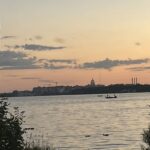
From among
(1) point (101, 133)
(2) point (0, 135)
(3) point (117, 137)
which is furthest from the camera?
(1) point (101, 133)

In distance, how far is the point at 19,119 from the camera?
16.4m

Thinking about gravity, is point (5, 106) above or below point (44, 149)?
above

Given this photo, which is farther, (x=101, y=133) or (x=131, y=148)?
(x=101, y=133)

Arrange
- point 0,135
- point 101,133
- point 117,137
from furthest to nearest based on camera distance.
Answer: point 101,133, point 117,137, point 0,135

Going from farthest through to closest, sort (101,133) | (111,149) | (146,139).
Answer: (101,133) < (111,149) < (146,139)

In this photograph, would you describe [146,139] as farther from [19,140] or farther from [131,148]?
[131,148]

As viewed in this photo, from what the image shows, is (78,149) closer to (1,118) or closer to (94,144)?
(94,144)

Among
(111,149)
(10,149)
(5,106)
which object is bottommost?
(111,149)

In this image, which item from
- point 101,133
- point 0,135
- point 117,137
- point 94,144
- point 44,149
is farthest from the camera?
point 101,133

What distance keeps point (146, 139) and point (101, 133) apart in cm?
4164

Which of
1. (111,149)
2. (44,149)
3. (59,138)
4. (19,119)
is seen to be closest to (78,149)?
(111,149)

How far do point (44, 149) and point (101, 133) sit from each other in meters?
39.8

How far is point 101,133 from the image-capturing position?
63.6 meters

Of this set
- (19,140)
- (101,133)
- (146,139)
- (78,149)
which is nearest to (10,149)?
(19,140)
